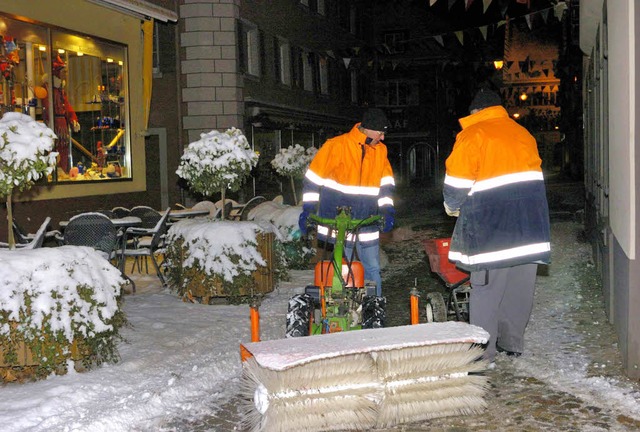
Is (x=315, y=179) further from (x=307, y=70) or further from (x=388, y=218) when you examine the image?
(x=307, y=70)

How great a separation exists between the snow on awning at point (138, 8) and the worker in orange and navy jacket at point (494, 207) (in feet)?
30.4

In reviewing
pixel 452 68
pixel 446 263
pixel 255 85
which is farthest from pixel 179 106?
pixel 452 68

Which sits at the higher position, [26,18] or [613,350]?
[26,18]

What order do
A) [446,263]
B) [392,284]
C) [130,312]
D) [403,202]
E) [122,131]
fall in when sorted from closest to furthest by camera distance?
1. [446,263]
2. [130,312]
3. [392,284]
4. [122,131]
5. [403,202]

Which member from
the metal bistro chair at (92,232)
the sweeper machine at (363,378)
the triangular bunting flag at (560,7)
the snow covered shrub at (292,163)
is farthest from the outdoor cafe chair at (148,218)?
the triangular bunting flag at (560,7)

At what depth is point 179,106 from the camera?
20.1 m

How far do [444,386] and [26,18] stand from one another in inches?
403

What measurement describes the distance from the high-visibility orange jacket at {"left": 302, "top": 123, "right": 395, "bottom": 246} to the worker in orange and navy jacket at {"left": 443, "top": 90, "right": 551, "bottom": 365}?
0.84m

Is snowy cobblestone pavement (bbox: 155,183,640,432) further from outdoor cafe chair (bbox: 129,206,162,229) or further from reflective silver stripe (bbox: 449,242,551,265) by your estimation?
outdoor cafe chair (bbox: 129,206,162,229)

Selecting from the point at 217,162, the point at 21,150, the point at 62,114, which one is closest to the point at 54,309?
the point at 21,150

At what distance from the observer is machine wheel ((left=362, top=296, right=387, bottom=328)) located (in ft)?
20.2

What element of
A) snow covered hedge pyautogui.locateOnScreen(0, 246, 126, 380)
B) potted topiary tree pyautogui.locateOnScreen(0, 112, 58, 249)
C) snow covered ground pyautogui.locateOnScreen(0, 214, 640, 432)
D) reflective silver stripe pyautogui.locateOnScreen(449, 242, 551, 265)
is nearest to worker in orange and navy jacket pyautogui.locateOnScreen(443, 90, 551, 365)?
reflective silver stripe pyautogui.locateOnScreen(449, 242, 551, 265)

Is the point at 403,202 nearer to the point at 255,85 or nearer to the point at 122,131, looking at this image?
the point at 255,85

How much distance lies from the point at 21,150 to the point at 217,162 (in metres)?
3.72
